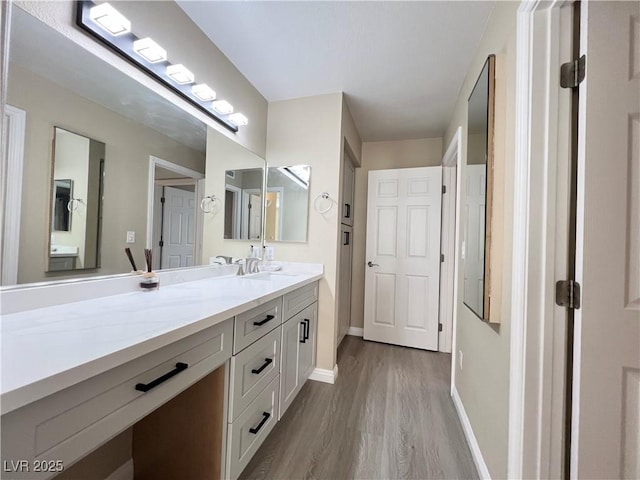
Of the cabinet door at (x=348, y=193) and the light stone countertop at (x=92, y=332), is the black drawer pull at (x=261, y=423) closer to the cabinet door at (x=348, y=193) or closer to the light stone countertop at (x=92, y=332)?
the light stone countertop at (x=92, y=332)

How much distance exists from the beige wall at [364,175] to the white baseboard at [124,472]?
257 cm

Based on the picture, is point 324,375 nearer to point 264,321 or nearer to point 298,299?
point 298,299

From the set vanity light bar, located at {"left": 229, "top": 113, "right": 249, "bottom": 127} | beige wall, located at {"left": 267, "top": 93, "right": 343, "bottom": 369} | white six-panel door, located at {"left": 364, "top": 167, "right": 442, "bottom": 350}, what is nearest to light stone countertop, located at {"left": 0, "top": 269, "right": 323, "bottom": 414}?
beige wall, located at {"left": 267, "top": 93, "right": 343, "bottom": 369}

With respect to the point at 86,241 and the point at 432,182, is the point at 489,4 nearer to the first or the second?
the point at 432,182

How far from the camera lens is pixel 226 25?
5.18ft

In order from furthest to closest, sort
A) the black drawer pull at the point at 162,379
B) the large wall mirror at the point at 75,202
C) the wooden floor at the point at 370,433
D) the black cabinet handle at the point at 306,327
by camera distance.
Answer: the black cabinet handle at the point at 306,327, the wooden floor at the point at 370,433, the large wall mirror at the point at 75,202, the black drawer pull at the point at 162,379

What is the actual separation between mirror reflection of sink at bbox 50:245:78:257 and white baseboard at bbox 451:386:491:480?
2.06m

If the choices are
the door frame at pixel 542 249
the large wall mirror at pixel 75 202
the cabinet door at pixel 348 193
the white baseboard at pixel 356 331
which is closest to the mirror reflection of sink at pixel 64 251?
the large wall mirror at pixel 75 202

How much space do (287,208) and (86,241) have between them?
1.46 m

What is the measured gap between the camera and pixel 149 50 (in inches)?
49.4

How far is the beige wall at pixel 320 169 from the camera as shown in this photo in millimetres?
2189

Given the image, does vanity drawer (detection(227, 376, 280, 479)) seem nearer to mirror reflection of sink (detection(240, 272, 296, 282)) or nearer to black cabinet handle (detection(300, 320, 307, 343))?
black cabinet handle (detection(300, 320, 307, 343))

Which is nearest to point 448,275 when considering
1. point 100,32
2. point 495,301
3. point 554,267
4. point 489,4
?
point 495,301

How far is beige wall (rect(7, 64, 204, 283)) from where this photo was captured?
913 millimetres
